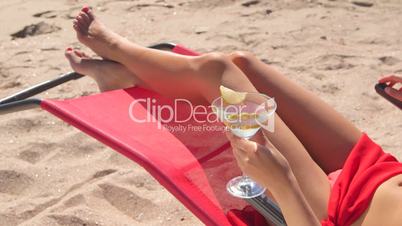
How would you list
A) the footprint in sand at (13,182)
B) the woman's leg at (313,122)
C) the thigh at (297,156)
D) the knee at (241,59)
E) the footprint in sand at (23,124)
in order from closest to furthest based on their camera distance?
the thigh at (297,156)
the woman's leg at (313,122)
the knee at (241,59)
the footprint in sand at (13,182)
the footprint in sand at (23,124)

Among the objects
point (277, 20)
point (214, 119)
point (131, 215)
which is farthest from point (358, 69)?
point (131, 215)

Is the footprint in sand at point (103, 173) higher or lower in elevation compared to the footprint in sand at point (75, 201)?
lower

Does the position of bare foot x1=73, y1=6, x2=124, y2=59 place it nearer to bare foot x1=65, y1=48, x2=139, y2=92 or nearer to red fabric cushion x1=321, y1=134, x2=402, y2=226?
bare foot x1=65, y1=48, x2=139, y2=92

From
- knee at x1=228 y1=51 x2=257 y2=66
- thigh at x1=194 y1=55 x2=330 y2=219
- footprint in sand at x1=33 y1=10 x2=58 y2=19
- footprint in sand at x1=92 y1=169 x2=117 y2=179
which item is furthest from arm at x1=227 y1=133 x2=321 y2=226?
footprint in sand at x1=33 y1=10 x2=58 y2=19

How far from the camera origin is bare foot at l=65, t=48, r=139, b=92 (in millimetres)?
2455

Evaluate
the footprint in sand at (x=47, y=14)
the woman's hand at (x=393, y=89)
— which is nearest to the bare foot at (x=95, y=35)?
the woman's hand at (x=393, y=89)

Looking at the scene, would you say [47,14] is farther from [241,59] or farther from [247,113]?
Result: [247,113]

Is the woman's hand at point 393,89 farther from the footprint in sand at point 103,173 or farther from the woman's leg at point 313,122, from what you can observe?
the footprint in sand at point 103,173

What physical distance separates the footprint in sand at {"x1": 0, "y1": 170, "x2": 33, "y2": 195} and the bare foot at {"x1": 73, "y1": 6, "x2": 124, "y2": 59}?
1.90 feet

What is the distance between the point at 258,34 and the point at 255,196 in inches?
90.0

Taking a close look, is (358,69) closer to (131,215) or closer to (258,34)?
(258,34)

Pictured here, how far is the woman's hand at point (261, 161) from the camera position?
155 cm

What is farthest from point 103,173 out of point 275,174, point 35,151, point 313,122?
point 275,174

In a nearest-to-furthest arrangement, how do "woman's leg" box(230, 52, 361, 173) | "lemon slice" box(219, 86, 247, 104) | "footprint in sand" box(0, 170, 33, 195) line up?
"lemon slice" box(219, 86, 247, 104), "woman's leg" box(230, 52, 361, 173), "footprint in sand" box(0, 170, 33, 195)
